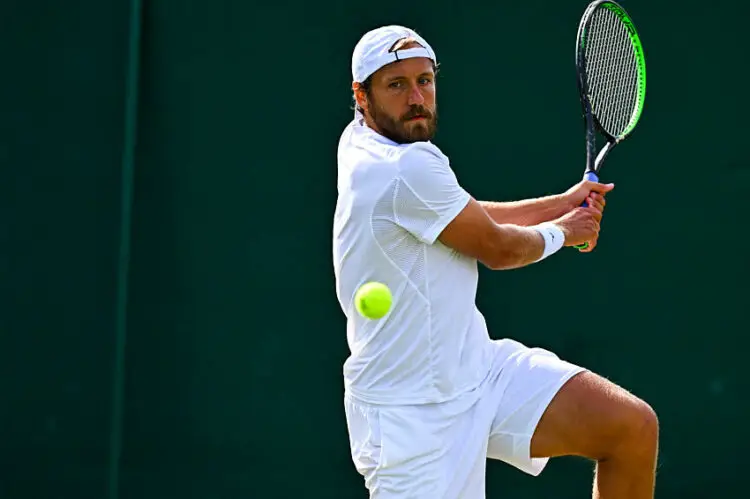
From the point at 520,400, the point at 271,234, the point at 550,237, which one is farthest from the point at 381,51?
the point at 271,234

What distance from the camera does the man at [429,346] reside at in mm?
4098

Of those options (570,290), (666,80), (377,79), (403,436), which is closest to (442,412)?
(403,436)

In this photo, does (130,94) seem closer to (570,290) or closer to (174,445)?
(174,445)

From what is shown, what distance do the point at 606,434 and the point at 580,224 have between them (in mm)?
699

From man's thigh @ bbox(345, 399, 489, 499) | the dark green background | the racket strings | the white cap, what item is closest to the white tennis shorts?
man's thigh @ bbox(345, 399, 489, 499)

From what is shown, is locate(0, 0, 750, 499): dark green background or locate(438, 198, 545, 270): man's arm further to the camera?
locate(0, 0, 750, 499): dark green background

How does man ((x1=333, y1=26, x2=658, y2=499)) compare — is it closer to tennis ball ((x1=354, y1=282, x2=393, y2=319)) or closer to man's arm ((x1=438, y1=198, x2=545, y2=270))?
man's arm ((x1=438, y1=198, x2=545, y2=270))

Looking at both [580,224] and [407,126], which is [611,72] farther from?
[407,126]

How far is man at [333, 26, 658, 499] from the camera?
4.10 metres

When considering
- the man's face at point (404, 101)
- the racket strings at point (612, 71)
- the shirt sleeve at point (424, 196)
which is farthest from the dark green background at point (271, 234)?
the shirt sleeve at point (424, 196)

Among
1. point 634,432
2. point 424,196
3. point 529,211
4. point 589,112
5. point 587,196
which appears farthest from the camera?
point 589,112

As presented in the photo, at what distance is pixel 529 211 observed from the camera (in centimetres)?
467

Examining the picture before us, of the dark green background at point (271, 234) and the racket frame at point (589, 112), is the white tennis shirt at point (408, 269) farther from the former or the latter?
the dark green background at point (271, 234)

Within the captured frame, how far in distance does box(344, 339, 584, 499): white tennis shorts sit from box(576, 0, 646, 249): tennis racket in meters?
0.88
